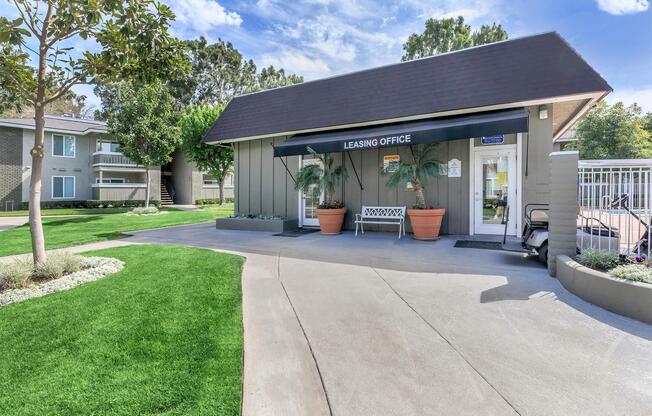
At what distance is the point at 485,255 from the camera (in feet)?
22.1

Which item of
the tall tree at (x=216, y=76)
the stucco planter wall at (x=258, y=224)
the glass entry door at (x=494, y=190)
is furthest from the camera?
the tall tree at (x=216, y=76)

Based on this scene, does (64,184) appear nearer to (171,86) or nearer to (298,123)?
(171,86)

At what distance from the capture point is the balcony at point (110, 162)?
86.0 feet

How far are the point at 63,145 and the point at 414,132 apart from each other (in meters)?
28.5

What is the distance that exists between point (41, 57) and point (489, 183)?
9.65 metres

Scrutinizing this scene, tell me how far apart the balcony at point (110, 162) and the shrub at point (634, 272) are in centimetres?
2893

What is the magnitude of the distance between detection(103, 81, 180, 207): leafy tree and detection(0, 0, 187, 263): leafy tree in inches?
587

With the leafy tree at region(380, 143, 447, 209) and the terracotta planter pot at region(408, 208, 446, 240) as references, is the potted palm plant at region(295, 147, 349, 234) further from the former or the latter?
the terracotta planter pot at region(408, 208, 446, 240)

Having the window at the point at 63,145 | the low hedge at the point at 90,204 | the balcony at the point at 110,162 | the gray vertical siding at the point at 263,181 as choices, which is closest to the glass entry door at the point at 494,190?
the gray vertical siding at the point at 263,181

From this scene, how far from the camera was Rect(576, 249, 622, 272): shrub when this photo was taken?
4.31 m

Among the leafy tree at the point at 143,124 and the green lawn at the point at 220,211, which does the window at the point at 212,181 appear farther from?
the leafy tree at the point at 143,124

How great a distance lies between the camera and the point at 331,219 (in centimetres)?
1028

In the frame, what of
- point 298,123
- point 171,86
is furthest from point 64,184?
point 298,123

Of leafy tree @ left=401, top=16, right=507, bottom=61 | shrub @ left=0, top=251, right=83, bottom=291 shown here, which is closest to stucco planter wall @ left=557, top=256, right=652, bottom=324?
shrub @ left=0, top=251, right=83, bottom=291
